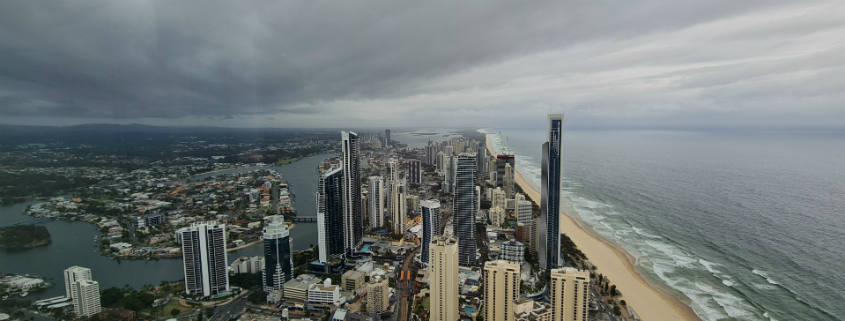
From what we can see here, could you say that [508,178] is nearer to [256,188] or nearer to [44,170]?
[256,188]

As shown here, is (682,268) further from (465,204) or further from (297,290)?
(297,290)

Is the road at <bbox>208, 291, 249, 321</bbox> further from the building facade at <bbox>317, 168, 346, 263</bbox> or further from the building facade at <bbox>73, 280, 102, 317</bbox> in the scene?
the building facade at <bbox>317, 168, 346, 263</bbox>

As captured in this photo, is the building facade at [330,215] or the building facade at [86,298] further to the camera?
the building facade at [330,215]

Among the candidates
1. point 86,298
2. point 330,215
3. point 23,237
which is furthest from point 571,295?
point 23,237

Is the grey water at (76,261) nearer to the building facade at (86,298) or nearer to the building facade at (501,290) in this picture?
the building facade at (86,298)

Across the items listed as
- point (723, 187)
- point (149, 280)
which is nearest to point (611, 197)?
point (723, 187)

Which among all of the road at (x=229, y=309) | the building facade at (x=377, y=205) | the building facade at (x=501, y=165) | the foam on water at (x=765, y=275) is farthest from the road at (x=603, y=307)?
the building facade at (x=501, y=165)
